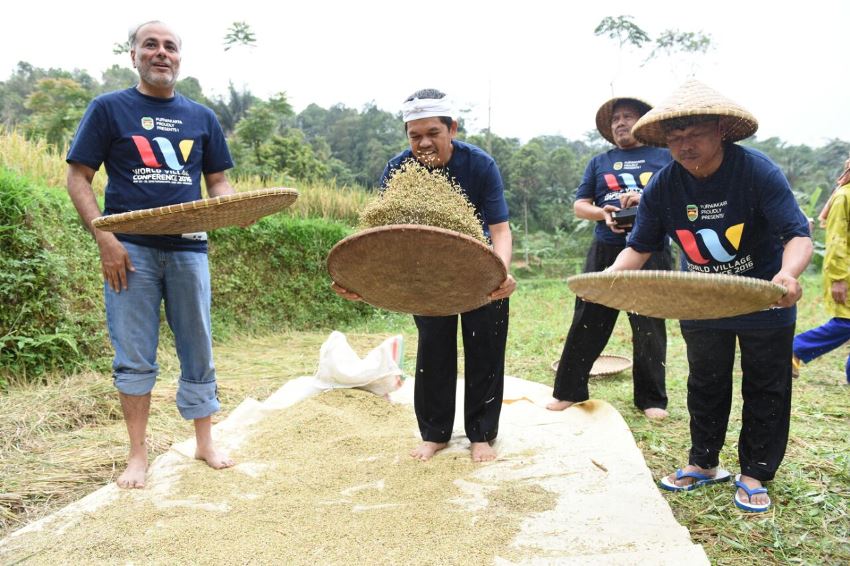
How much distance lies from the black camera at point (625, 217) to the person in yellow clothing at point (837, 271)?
1.63 m

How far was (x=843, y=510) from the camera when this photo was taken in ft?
7.36

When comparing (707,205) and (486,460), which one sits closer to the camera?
(707,205)

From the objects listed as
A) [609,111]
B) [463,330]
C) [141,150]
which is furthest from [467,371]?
[609,111]

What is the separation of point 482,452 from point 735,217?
146cm

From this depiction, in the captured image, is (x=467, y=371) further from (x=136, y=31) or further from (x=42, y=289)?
(x=42, y=289)

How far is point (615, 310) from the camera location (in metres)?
3.49

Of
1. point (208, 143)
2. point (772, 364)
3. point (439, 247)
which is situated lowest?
point (772, 364)

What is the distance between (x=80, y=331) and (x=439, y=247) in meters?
3.11

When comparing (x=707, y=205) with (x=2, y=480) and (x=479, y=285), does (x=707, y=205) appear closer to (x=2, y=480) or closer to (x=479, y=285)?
(x=479, y=285)

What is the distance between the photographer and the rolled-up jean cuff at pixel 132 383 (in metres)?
2.43

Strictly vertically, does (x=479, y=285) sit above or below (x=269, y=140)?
below

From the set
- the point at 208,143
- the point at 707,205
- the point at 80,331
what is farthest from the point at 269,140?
the point at 707,205

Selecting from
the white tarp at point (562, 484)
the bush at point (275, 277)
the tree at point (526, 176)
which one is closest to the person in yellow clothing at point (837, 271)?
the white tarp at point (562, 484)

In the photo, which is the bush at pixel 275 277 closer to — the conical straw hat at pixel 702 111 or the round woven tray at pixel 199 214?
the round woven tray at pixel 199 214
